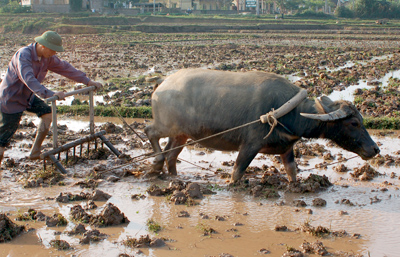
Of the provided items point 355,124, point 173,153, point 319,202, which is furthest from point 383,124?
point 173,153

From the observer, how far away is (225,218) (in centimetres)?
422

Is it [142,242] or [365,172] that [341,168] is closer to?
[365,172]

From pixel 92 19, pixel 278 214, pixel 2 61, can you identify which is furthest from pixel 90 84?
pixel 92 19

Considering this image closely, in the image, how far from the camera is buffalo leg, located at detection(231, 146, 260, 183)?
479cm

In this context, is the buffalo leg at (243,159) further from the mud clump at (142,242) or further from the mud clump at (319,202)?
the mud clump at (142,242)

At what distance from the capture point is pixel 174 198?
4574mm

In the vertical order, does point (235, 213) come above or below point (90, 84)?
below

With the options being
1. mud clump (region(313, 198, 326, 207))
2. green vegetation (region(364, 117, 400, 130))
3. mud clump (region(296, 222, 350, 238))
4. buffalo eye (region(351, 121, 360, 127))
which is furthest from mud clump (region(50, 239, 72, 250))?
green vegetation (region(364, 117, 400, 130))

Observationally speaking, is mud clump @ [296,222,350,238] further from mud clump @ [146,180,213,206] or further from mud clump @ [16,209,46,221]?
mud clump @ [16,209,46,221]

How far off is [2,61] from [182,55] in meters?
6.49

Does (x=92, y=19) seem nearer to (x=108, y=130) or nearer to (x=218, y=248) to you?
(x=108, y=130)

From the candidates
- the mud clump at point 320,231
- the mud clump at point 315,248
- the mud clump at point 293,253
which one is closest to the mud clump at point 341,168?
the mud clump at point 320,231

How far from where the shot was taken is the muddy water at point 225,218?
3.61 meters

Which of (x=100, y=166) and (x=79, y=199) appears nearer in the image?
(x=79, y=199)
